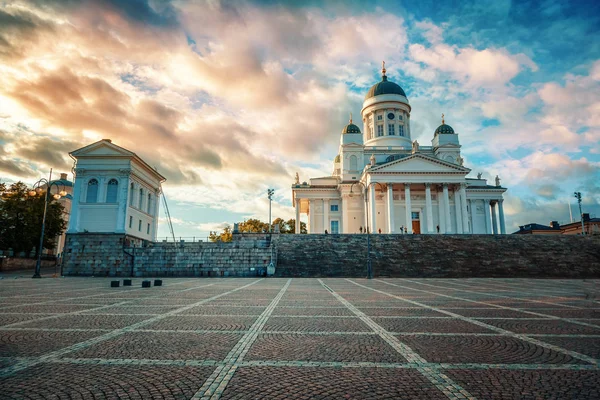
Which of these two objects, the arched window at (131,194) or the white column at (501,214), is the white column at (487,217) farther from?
the arched window at (131,194)

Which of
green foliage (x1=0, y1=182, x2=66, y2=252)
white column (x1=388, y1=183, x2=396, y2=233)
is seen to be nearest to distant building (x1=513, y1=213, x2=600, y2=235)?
white column (x1=388, y1=183, x2=396, y2=233)

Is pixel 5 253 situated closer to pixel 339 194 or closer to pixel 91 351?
pixel 339 194

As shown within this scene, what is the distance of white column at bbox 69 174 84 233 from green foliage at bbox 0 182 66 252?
337 inches

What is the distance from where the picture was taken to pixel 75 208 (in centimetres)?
3709

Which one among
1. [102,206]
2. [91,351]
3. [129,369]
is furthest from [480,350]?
[102,206]

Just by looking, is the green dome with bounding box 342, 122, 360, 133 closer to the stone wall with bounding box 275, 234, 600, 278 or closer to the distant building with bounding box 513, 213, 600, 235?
the stone wall with bounding box 275, 234, 600, 278

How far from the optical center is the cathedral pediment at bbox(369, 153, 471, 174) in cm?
4759

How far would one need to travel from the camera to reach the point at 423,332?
→ 6340 mm

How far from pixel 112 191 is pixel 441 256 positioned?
33.5 m

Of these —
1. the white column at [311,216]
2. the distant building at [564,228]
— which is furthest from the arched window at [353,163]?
the distant building at [564,228]

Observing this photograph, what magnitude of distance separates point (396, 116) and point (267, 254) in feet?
133

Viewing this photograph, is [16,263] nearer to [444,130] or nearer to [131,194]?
[131,194]

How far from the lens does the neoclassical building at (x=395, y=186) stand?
47.9 m

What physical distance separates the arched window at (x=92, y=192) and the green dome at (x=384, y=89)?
45846 millimetres
